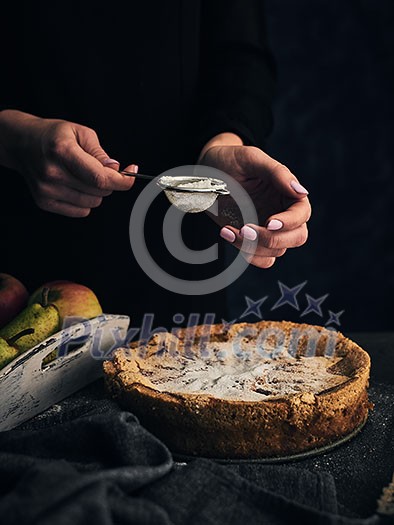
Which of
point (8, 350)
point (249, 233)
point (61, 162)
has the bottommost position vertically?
point (8, 350)

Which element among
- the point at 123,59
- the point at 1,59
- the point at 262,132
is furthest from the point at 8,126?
the point at 262,132

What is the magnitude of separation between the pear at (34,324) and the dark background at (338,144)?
1673 millimetres

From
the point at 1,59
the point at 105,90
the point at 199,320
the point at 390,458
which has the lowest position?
the point at 390,458

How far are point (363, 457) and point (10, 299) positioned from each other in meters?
0.78

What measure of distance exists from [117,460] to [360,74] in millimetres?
2268

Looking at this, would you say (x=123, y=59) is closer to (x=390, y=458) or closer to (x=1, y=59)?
(x=1, y=59)

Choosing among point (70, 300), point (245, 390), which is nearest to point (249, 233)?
point (245, 390)

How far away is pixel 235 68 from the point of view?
6.41 feet

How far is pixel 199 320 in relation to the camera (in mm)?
2002

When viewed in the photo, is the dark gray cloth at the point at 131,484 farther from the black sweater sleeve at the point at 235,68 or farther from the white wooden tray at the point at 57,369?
the black sweater sleeve at the point at 235,68

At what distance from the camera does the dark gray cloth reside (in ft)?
2.87

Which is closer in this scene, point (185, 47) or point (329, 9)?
point (185, 47)

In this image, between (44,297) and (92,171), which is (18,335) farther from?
(92,171)

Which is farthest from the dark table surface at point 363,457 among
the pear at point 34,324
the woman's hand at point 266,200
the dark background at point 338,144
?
the dark background at point 338,144
